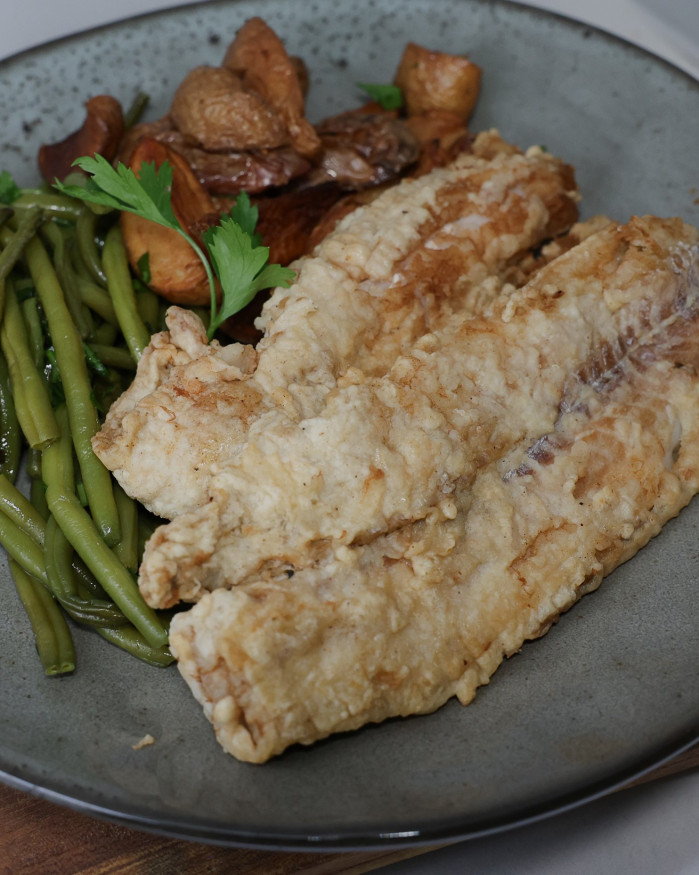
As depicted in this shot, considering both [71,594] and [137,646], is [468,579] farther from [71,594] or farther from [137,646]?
[71,594]

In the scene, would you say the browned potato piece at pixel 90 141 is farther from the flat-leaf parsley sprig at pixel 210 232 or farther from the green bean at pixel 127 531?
the green bean at pixel 127 531

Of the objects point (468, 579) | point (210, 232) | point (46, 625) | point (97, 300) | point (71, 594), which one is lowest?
point (46, 625)

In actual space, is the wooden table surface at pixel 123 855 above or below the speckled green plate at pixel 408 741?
below

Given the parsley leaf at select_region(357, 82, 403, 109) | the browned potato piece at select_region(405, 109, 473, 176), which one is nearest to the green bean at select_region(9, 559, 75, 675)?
the browned potato piece at select_region(405, 109, 473, 176)

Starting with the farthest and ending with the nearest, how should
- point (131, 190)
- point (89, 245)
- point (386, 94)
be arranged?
point (386, 94) < point (89, 245) < point (131, 190)

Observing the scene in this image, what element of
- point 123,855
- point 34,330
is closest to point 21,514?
point 34,330

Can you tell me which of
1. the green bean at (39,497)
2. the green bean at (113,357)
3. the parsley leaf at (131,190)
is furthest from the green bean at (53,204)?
the green bean at (39,497)

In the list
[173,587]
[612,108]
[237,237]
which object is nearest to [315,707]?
[173,587]
